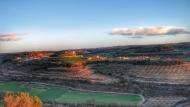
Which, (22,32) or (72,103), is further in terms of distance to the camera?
(22,32)

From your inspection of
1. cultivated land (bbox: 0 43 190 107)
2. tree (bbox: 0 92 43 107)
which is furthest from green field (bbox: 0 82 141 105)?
tree (bbox: 0 92 43 107)

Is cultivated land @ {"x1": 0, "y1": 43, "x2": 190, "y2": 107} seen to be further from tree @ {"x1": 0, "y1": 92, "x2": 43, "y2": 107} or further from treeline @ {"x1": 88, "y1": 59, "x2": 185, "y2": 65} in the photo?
tree @ {"x1": 0, "y1": 92, "x2": 43, "y2": 107}

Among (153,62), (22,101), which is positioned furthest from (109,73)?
(22,101)

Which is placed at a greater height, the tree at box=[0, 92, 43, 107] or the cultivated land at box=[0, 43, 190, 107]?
the cultivated land at box=[0, 43, 190, 107]

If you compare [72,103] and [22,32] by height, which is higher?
[22,32]

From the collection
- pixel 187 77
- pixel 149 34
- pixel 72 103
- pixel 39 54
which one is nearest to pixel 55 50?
pixel 39 54

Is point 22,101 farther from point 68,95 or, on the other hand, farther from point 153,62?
point 153,62

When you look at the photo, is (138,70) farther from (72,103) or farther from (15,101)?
(15,101)

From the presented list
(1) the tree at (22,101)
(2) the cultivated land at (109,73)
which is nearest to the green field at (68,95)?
(2) the cultivated land at (109,73)
